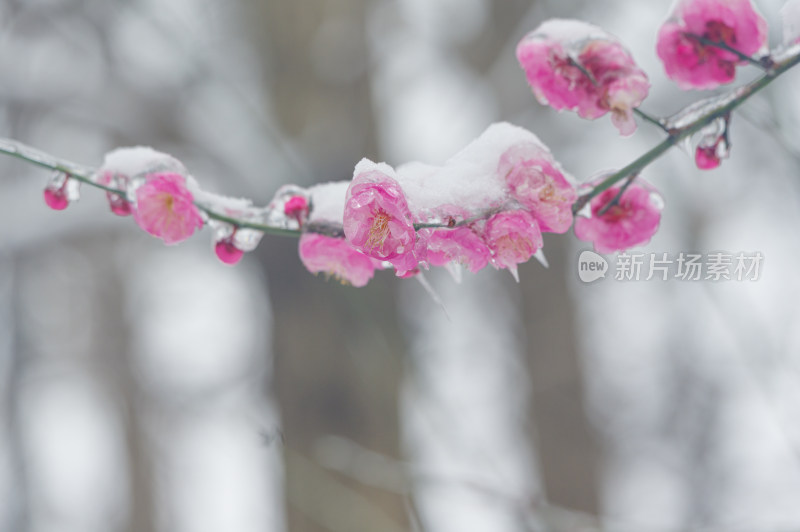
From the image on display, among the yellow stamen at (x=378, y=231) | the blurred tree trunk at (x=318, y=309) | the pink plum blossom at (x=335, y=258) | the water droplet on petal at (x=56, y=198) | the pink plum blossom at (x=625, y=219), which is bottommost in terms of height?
the yellow stamen at (x=378, y=231)

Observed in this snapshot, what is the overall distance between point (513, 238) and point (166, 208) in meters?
0.36

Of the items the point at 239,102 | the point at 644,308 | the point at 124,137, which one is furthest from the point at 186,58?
the point at 644,308

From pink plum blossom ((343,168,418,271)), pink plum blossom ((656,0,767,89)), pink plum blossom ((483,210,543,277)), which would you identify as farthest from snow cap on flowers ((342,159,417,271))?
pink plum blossom ((656,0,767,89))

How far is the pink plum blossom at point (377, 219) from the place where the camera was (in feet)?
1.73

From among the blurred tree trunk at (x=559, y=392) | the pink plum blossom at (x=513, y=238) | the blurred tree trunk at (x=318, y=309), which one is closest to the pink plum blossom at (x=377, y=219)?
the pink plum blossom at (x=513, y=238)

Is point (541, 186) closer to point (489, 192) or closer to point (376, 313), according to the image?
point (489, 192)


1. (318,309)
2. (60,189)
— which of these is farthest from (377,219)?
(318,309)

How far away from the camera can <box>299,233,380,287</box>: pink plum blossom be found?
0.71 m

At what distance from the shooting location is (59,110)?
3.24 meters

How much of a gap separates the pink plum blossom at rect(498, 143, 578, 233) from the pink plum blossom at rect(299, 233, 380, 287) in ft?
0.57

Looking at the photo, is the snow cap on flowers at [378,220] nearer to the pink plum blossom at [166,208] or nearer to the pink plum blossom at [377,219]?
the pink plum blossom at [377,219]

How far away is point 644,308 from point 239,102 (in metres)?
3.36

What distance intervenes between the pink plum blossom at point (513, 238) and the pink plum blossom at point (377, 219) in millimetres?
113

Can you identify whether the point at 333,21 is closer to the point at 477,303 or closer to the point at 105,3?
the point at 105,3
